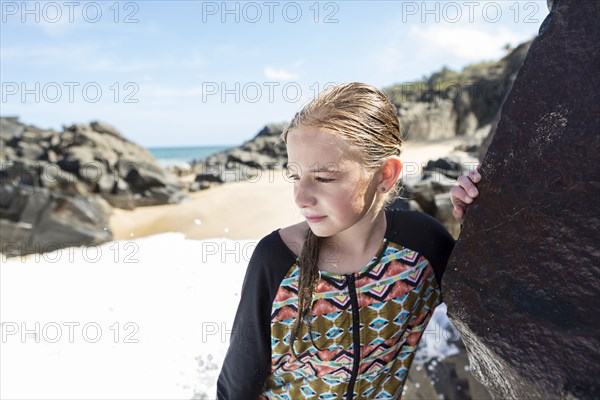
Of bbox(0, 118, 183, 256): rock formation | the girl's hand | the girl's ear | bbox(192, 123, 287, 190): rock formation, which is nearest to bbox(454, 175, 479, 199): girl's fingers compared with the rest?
the girl's hand

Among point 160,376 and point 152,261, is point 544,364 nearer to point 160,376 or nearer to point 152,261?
point 160,376

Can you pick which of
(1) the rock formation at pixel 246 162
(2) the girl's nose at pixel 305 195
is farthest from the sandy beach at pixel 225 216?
(2) the girl's nose at pixel 305 195

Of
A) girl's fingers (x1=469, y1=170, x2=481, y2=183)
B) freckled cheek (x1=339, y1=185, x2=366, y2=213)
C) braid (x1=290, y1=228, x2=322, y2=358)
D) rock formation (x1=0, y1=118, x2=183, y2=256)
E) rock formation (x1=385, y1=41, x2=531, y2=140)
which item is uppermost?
girl's fingers (x1=469, y1=170, x2=481, y2=183)

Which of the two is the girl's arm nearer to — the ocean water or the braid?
the braid

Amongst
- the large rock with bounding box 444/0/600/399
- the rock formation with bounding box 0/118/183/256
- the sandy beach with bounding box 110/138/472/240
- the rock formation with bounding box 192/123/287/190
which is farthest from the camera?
the rock formation with bounding box 192/123/287/190

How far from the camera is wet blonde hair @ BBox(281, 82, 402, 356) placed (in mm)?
1367

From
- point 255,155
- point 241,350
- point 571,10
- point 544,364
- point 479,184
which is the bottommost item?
point 255,155

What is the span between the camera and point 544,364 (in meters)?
1.14

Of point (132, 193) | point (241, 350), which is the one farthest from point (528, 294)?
point (132, 193)

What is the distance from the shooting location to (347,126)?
4.45ft

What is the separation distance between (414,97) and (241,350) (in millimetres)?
A: 20526

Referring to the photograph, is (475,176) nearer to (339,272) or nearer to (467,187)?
(467,187)

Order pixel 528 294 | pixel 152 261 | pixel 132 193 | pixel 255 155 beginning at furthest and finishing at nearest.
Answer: pixel 255 155 → pixel 132 193 → pixel 152 261 → pixel 528 294

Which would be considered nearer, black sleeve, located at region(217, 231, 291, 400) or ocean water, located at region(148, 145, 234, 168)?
black sleeve, located at region(217, 231, 291, 400)
